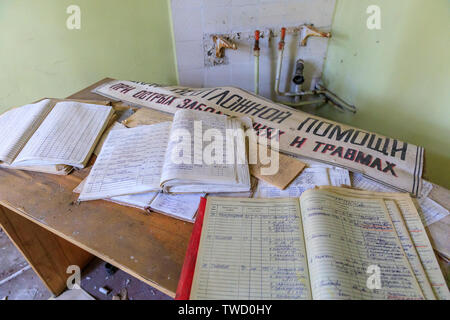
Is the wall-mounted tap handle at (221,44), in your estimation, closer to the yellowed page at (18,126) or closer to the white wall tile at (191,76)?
the white wall tile at (191,76)

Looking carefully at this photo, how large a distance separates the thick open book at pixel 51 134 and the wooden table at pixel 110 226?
36 mm

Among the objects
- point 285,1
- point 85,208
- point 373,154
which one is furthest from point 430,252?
point 285,1

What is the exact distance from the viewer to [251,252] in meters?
0.47

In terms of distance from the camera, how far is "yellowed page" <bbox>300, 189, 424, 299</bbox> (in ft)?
1.30

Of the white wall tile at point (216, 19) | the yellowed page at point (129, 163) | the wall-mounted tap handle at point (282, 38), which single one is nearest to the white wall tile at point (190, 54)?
the white wall tile at point (216, 19)

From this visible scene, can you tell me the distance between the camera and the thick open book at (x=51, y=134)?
0.70 meters

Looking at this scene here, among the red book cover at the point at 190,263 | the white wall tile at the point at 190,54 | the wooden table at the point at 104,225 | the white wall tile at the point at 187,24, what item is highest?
the white wall tile at the point at 187,24

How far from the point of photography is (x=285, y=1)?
1.39 meters

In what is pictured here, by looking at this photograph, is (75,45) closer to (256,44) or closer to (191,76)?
(191,76)

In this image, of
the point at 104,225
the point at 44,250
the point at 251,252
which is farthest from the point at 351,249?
the point at 44,250

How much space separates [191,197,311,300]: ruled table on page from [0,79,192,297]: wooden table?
6 cm

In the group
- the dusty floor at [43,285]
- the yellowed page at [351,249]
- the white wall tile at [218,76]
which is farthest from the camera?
the white wall tile at [218,76]

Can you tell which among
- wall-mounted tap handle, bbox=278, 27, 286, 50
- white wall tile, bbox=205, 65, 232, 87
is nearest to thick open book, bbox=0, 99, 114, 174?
white wall tile, bbox=205, 65, 232, 87

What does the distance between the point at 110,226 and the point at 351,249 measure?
0.49 meters
